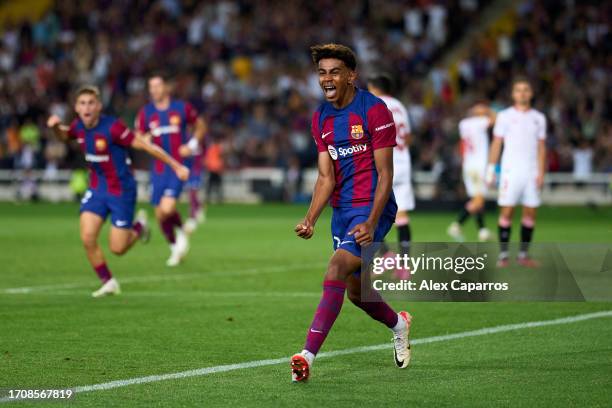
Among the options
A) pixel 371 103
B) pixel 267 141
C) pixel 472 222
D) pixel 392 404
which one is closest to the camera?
pixel 392 404

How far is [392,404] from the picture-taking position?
7105 millimetres

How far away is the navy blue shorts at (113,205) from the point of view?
13.0m

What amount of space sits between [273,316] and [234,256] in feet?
22.2

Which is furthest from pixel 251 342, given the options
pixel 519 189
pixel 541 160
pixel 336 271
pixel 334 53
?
pixel 541 160

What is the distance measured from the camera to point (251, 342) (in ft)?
31.6

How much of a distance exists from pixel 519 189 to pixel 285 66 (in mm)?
21625

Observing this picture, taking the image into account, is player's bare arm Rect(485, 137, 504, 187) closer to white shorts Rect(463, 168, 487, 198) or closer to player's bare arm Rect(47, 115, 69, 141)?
white shorts Rect(463, 168, 487, 198)

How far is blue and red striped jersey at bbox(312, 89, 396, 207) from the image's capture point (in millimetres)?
8094

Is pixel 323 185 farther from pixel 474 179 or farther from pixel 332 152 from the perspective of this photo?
pixel 474 179

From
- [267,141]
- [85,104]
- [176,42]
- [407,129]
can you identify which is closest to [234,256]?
[407,129]

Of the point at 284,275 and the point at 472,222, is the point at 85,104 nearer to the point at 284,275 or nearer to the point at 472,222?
the point at 284,275

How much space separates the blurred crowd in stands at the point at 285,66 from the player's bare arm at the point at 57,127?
61.7ft

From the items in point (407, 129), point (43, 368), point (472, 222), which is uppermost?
point (407, 129)

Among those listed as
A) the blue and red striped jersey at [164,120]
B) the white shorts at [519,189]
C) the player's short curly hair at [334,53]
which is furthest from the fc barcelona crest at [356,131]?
the blue and red striped jersey at [164,120]
